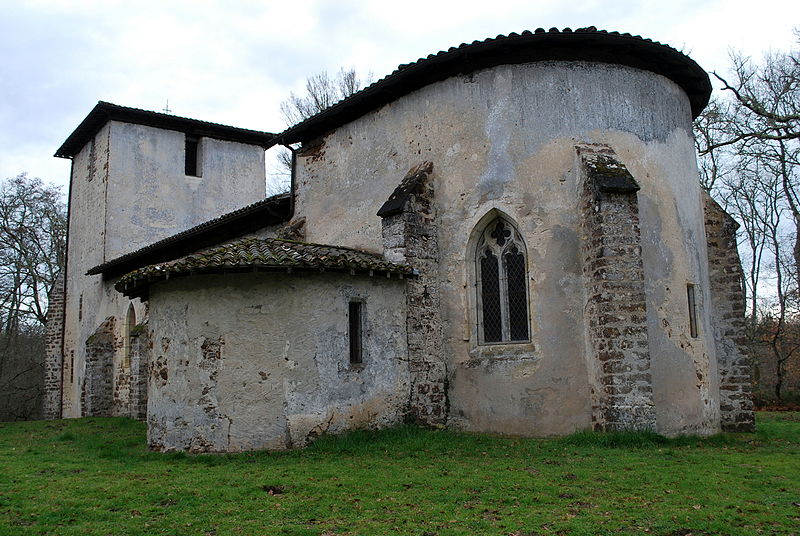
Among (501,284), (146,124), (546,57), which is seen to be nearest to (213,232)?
(146,124)

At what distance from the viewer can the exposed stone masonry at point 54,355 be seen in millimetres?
24109

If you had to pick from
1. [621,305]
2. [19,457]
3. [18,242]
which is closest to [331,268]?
[621,305]

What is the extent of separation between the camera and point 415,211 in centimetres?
1195

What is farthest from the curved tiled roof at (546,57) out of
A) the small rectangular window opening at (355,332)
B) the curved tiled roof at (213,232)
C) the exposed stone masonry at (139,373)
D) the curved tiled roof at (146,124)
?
the exposed stone masonry at (139,373)

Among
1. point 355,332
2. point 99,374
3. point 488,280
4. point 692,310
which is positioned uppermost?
point 488,280

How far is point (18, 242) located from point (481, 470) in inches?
1097

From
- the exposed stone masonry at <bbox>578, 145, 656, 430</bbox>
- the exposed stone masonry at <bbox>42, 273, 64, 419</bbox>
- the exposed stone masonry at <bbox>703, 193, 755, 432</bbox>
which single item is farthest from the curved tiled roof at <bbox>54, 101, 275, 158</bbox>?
the exposed stone masonry at <bbox>703, 193, 755, 432</bbox>

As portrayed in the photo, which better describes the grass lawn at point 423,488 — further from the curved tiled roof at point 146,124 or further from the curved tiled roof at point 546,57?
the curved tiled roof at point 146,124

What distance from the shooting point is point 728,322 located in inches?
507

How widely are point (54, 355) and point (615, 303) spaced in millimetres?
22150

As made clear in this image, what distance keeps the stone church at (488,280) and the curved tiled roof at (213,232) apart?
8.16 feet

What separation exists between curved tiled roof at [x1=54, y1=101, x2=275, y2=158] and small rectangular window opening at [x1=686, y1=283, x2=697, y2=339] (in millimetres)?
14018

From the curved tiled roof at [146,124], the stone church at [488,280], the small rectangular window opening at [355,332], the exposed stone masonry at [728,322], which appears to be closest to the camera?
the stone church at [488,280]

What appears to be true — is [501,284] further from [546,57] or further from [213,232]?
[213,232]
